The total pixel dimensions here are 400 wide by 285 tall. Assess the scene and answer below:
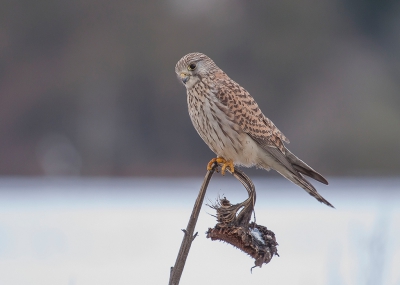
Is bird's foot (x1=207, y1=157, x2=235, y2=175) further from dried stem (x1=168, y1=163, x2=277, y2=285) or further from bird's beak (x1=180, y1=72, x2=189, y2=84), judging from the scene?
dried stem (x1=168, y1=163, x2=277, y2=285)

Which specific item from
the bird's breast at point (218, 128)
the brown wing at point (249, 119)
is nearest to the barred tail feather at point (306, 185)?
the brown wing at point (249, 119)

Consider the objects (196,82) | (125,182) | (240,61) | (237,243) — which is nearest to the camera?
(237,243)

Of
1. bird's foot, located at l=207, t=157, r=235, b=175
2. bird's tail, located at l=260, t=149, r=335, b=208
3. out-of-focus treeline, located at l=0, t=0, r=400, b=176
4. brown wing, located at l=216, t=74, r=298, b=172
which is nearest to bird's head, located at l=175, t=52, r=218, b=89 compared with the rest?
brown wing, located at l=216, t=74, r=298, b=172

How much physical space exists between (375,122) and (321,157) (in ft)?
4.20

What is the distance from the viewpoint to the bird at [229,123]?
9.75 feet

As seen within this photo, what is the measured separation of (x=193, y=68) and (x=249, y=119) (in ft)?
1.21

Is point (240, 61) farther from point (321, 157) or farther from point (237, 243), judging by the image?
point (237, 243)

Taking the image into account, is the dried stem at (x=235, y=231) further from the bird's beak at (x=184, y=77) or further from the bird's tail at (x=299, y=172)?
the bird's beak at (x=184, y=77)

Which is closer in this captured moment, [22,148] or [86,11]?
[22,148]

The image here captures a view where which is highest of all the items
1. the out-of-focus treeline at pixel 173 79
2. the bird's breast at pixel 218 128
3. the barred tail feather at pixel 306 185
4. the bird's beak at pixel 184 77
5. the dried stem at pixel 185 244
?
the out-of-focus treeline at pixel 173 79

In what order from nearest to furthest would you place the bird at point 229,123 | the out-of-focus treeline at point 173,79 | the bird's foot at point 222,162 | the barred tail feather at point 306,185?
the barred tail feather at point 306,185
the bird's foot at point 222,162
the bird at point 229,123
the out-of-focus treeline at point 173,79

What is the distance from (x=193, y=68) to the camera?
3031 millimetres

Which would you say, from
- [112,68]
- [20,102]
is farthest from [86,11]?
[20,102]

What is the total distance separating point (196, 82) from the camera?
3107 mm
